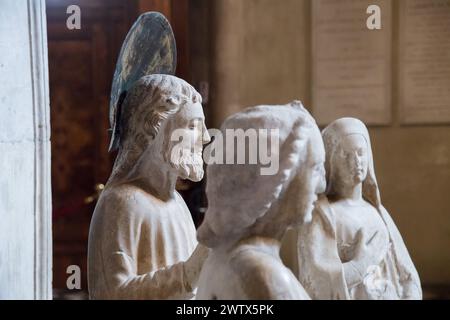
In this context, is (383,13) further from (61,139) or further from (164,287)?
(164,287)

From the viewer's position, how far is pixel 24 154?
7.55ft

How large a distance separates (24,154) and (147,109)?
336 millimetres

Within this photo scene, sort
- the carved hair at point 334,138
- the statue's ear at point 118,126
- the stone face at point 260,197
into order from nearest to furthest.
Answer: the stone face at point 260,197, the statue's ear at point 118,126, the carved hair at point 334,138

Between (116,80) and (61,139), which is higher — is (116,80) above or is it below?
above

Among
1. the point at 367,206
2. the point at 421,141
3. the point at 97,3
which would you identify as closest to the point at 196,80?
the point at 97,3

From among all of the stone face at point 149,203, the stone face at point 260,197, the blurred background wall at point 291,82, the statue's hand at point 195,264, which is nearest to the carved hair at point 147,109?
the stone face at point 149,203

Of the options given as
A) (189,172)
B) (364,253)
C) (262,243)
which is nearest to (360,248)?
(364,253)

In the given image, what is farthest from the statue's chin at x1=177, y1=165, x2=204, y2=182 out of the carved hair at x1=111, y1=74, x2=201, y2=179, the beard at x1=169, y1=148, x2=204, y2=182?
the carved hair at x1=111, y1=74, x2=201, y2=179

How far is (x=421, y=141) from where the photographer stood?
4.50 meters

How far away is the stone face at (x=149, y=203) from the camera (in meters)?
2.17

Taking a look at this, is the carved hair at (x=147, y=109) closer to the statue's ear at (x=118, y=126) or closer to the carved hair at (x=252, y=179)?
the statue's ear at (x=118, y=126)

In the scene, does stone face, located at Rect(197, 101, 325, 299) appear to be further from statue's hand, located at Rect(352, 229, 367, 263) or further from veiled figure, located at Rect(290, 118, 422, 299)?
statue's hand, located at Rect(352, 229, 367, 263)

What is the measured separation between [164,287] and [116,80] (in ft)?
2.39

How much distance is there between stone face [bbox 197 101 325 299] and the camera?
1.67 m
